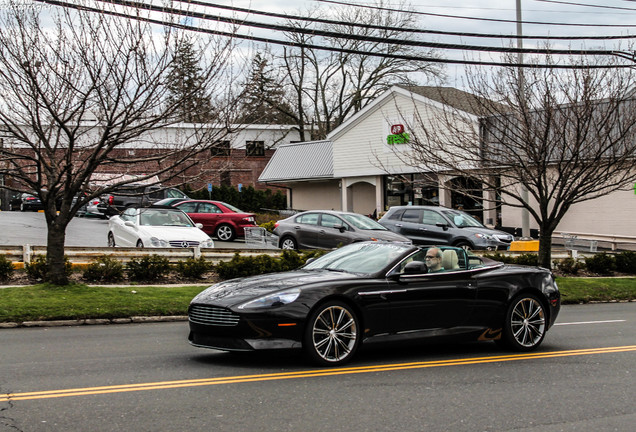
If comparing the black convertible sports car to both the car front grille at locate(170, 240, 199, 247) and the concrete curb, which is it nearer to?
the concrete curb

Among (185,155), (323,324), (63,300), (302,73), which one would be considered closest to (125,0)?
(185,155)

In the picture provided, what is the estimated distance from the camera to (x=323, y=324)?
8453 millimetres

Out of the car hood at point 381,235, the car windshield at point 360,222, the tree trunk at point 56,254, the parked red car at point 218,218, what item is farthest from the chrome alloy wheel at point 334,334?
the parked red car at point 218,218

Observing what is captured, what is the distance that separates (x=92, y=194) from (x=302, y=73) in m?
50.2

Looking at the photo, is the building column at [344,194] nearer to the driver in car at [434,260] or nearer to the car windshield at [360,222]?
the car windshield at [360,222]

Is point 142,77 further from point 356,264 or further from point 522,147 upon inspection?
point 522,147

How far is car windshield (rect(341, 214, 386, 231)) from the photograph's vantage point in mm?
22703

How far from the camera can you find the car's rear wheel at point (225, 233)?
28656 mm

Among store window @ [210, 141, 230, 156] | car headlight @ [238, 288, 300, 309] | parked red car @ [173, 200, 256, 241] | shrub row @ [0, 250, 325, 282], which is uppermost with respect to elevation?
store window @ [210, 141, 230, 156]

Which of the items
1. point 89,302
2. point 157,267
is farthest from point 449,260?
point 157,267

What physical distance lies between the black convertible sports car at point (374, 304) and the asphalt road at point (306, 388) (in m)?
0.32

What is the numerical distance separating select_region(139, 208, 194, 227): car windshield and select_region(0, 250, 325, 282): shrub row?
341cm

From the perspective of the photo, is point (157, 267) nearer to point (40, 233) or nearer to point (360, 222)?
point (360, 222)

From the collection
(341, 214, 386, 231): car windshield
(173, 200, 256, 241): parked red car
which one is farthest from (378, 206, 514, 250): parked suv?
(173, 200, 256, 241): parked red car
